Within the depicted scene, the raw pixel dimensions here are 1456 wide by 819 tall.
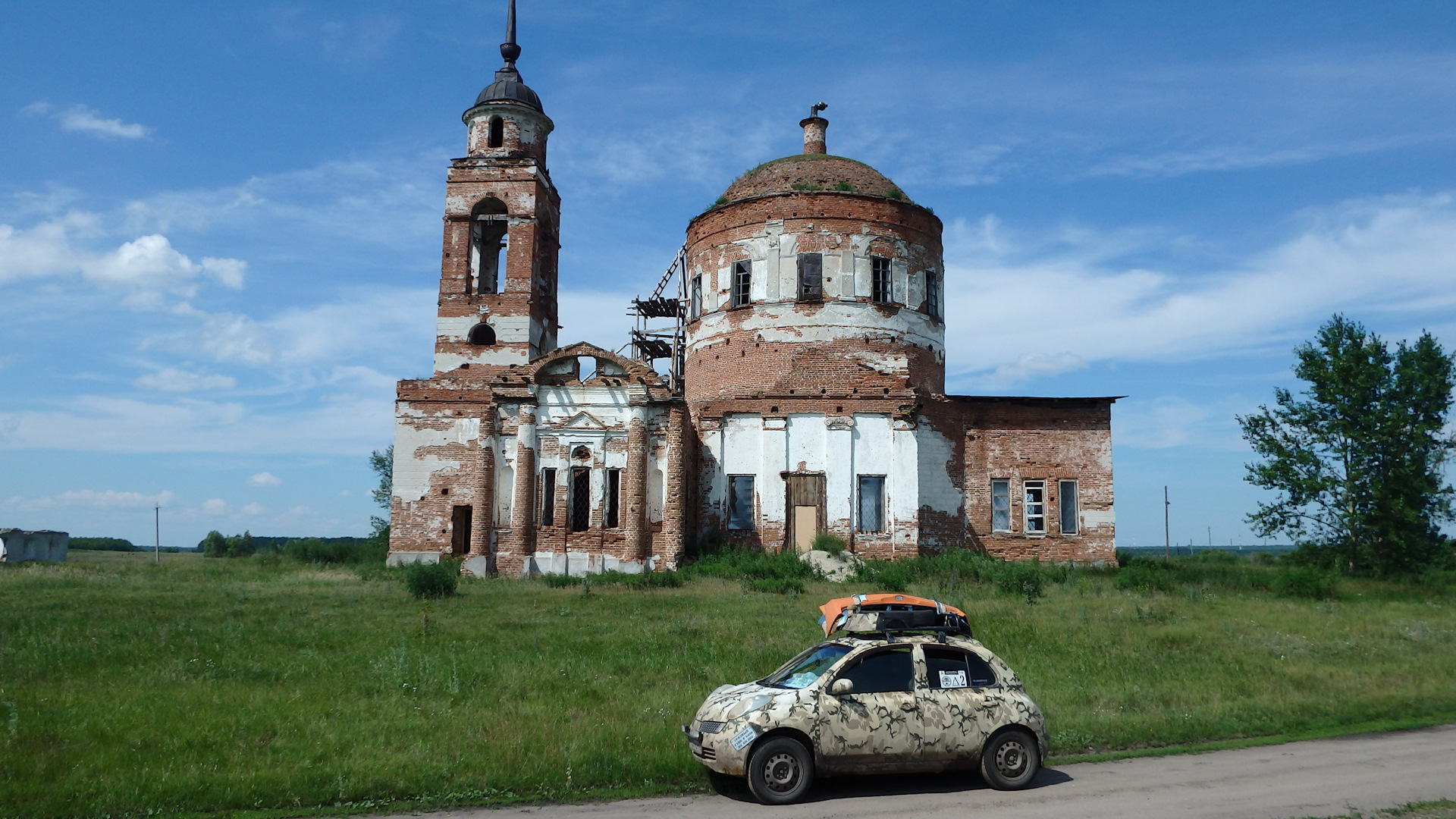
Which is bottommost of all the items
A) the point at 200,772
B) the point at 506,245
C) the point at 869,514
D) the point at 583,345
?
the point at 200,772

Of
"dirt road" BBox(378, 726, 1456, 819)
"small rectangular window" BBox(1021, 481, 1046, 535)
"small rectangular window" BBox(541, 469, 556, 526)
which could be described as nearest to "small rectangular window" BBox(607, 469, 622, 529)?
"small rectangular window" BBox(541, 469, 556, 526)

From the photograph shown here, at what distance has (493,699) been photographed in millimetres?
11164

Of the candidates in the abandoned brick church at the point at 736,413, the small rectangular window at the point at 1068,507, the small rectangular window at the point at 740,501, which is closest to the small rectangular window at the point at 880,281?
the abandoned brick church at the point at 736,413

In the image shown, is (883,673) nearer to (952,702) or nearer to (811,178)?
(952,702)

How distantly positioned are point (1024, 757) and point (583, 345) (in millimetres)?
20664

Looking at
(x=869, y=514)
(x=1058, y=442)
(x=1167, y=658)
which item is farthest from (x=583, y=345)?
(x=1167, y=658)

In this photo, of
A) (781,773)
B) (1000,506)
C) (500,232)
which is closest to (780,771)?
(781,773)

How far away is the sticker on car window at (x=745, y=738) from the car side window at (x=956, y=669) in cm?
178

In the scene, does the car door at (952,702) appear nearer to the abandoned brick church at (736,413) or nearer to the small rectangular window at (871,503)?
the abandoned brick church at (736,413)

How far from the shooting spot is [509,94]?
31.4 meters

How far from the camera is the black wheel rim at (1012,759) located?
8.35 meters

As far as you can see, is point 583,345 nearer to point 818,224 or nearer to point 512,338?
point 512,338

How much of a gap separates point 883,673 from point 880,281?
24.9 metres

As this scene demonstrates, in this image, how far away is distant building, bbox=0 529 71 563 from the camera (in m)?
41.6
